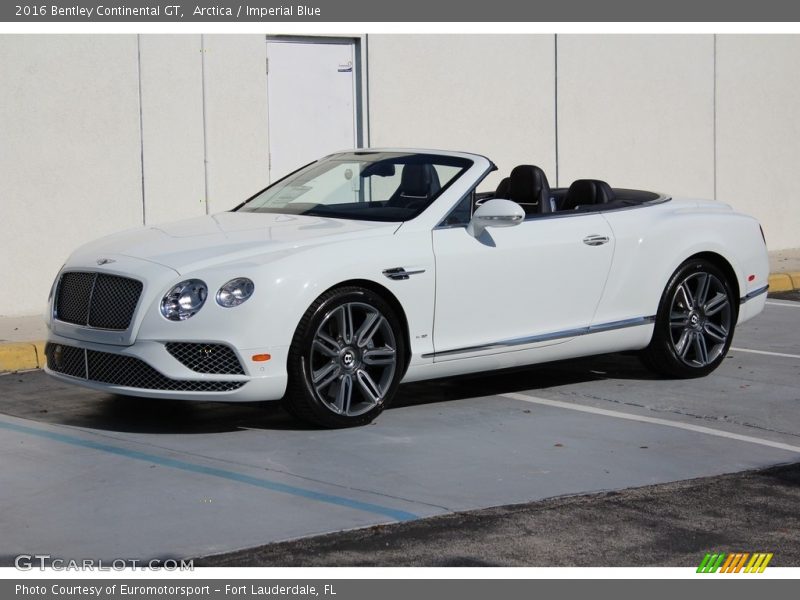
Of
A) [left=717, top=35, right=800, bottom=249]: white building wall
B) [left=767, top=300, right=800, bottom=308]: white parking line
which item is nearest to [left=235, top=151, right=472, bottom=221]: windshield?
[left=767, top=300, right=800, bottom=308]: white parking line

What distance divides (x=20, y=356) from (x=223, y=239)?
3039mm

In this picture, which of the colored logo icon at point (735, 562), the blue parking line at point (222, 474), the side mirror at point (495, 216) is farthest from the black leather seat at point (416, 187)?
the colored logo icon at point (735, 562)

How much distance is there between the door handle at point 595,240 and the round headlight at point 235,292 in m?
2.40

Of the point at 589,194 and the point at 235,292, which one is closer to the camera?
the point at 235,292

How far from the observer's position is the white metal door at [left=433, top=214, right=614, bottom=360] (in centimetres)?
790

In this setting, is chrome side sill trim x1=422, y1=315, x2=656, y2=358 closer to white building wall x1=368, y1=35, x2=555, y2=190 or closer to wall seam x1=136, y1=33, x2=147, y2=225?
wall seam x1=136, y1=33, x2=147, y2=225

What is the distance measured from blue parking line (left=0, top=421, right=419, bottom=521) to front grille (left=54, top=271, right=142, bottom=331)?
623mm

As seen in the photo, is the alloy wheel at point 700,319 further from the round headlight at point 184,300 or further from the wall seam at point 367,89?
the wall seam at point 367,89

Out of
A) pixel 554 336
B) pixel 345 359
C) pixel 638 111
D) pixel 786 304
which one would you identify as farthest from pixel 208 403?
pixel 638 111

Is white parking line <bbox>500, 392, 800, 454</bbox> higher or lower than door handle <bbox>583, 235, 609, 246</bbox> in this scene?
lower

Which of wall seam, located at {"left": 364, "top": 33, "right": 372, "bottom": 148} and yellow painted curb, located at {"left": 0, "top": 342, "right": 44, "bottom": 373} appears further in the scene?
wall seam, located at {"left": 364, "top": 33, "right": 372, "bottom": 148}

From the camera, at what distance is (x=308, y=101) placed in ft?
45.7
